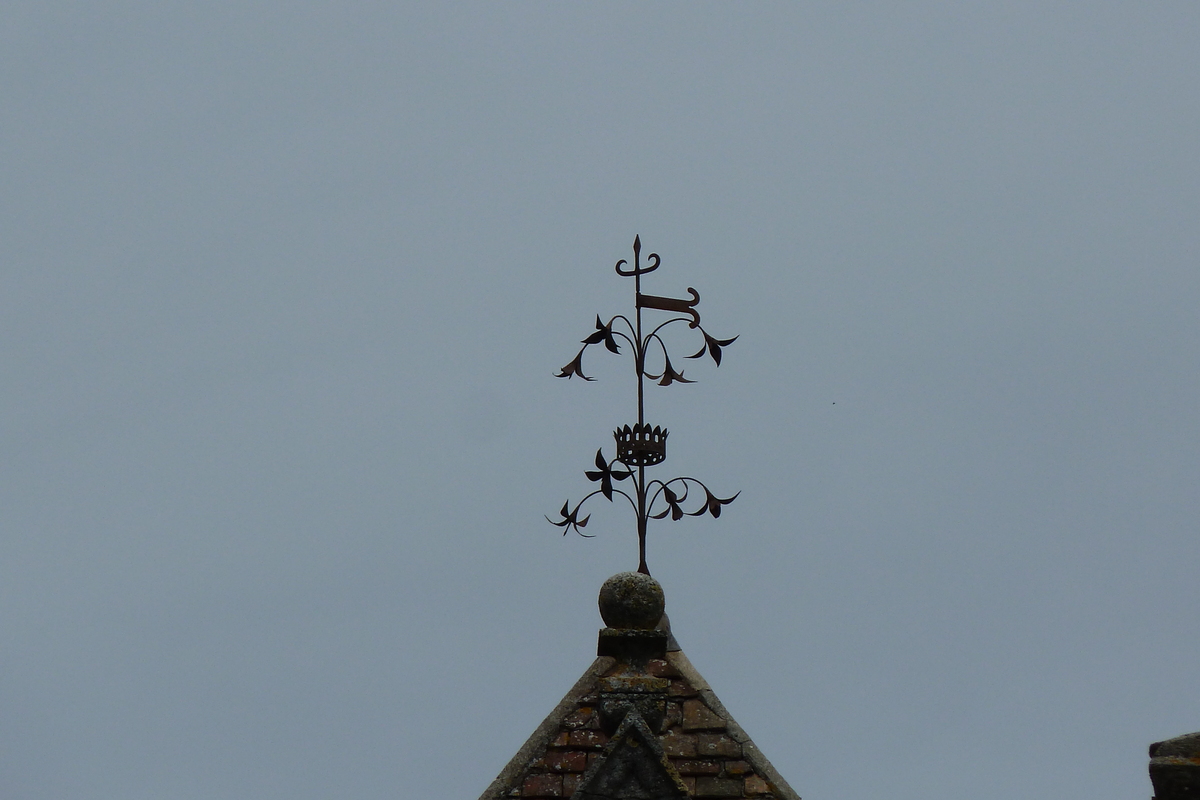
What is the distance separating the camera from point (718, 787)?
10.1 metres

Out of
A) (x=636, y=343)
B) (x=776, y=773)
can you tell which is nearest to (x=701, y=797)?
(x=776, y=773)

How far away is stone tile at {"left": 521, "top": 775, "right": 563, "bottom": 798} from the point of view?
10141mm

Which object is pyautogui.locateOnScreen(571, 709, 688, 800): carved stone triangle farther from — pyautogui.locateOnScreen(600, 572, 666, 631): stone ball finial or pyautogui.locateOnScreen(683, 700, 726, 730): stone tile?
pyautogui.locateOnScreen(600, 572, 666, 631): stone ball finial

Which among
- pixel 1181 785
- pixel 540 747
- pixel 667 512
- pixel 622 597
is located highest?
pixel 667 512

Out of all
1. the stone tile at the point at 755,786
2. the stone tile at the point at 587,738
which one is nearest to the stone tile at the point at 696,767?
the stone tile at the point at 755,786

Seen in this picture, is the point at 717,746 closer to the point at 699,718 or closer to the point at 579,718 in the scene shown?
the point at 699,718

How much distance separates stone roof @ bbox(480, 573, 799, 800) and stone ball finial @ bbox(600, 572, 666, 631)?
27 millimetres

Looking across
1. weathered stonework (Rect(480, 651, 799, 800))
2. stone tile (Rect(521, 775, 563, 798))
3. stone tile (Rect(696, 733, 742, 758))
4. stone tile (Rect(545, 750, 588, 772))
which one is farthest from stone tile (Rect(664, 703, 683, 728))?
stone tile (Rect(521, 775, 563, 798))

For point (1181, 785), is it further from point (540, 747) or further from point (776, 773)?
point (540, 747)

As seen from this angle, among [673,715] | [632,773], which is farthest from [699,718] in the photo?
[632,773]

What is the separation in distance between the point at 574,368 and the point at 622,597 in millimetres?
2303

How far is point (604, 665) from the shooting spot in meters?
10.7

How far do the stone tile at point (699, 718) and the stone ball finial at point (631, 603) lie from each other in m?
0.55

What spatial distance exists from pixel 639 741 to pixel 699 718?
2.04 feet
